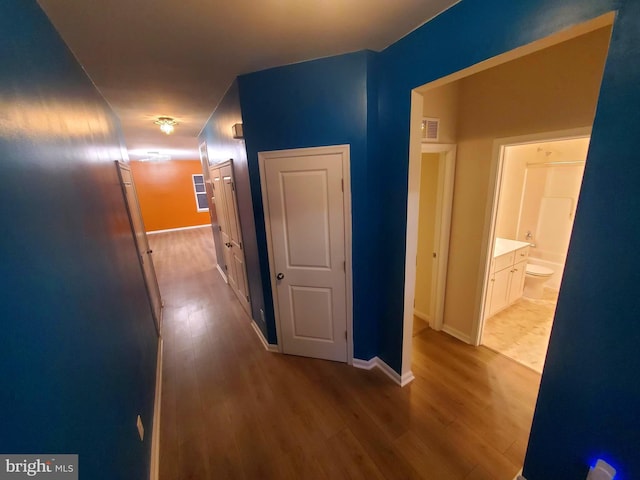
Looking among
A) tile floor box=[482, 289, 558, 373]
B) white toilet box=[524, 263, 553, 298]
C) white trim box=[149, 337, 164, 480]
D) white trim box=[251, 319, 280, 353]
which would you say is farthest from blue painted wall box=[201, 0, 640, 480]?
white toilet box=[524, 263, 553, 298]

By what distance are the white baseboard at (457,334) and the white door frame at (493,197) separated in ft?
0.19

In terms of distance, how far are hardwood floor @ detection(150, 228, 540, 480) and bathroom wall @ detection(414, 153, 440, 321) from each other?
1.33ft

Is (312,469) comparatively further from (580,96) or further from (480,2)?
(580,96)

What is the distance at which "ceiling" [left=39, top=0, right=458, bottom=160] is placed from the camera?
126 centimetres

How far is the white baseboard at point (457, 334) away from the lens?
266 cm

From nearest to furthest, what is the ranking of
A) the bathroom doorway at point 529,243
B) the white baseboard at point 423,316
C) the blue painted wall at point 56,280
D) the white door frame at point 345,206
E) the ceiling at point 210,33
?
the blue painted wall at point 56,280
the ceiling at point 210,33
the white door frame at point 345,206
the bathroom doorway at point 529,243
the white baseboard at point 423,316

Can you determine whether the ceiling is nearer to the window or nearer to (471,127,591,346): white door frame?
(471,127,591,346): white door frame

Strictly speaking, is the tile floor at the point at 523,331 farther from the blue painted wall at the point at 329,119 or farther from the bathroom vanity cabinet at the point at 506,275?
the blue painted wall at the point at 329,119

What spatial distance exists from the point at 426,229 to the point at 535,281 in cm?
208

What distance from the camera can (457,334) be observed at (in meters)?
2.75

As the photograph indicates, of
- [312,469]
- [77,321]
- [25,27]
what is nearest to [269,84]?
[25,27]

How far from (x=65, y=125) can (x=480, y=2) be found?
210 centimetres

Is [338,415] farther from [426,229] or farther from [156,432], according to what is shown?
[426,229]

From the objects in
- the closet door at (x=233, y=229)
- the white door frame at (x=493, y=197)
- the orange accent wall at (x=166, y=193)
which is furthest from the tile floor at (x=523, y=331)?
the orange accent wall at (x=166, y=193)
